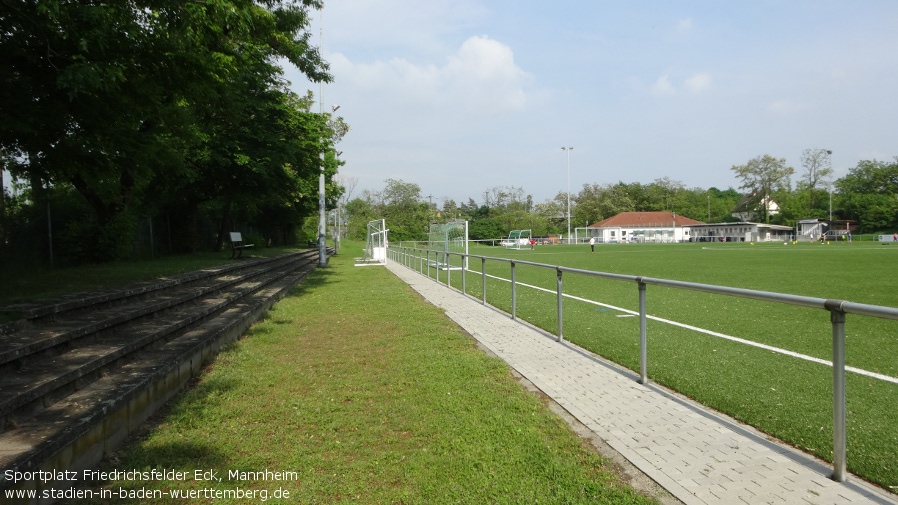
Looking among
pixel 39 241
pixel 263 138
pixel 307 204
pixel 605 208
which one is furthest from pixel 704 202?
pixel 39 241

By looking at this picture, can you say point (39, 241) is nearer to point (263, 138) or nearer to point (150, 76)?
point (263, 138)

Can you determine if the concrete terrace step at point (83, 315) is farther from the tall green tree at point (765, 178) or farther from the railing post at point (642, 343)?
the tall green tree at point (765, 178)

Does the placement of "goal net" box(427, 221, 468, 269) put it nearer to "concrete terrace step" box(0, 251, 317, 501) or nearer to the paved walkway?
"concrete terrace step" box(0, 251, 317, 501)

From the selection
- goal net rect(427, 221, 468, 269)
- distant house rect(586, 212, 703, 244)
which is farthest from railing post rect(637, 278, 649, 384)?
distant house rect(586, 212, 703, 244)

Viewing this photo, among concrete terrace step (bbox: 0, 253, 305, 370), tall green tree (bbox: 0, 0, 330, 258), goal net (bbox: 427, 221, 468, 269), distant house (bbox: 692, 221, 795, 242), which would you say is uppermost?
tall green tree (bbox: 0, 0, 330, 258)

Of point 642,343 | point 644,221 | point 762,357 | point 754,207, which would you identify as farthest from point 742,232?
point 642,343

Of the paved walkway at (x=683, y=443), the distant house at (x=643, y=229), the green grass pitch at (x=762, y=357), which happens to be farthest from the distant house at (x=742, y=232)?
the paved walkway at (x=683, y=443)

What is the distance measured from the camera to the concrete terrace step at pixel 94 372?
332 centimetres

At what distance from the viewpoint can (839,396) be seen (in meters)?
2.99

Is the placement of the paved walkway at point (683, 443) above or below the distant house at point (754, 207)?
below

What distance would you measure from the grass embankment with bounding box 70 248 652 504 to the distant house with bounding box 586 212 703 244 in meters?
82.0

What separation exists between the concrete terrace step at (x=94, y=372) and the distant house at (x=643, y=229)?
81.4m

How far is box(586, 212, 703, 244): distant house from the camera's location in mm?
85438

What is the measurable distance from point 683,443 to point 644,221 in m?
95.4
